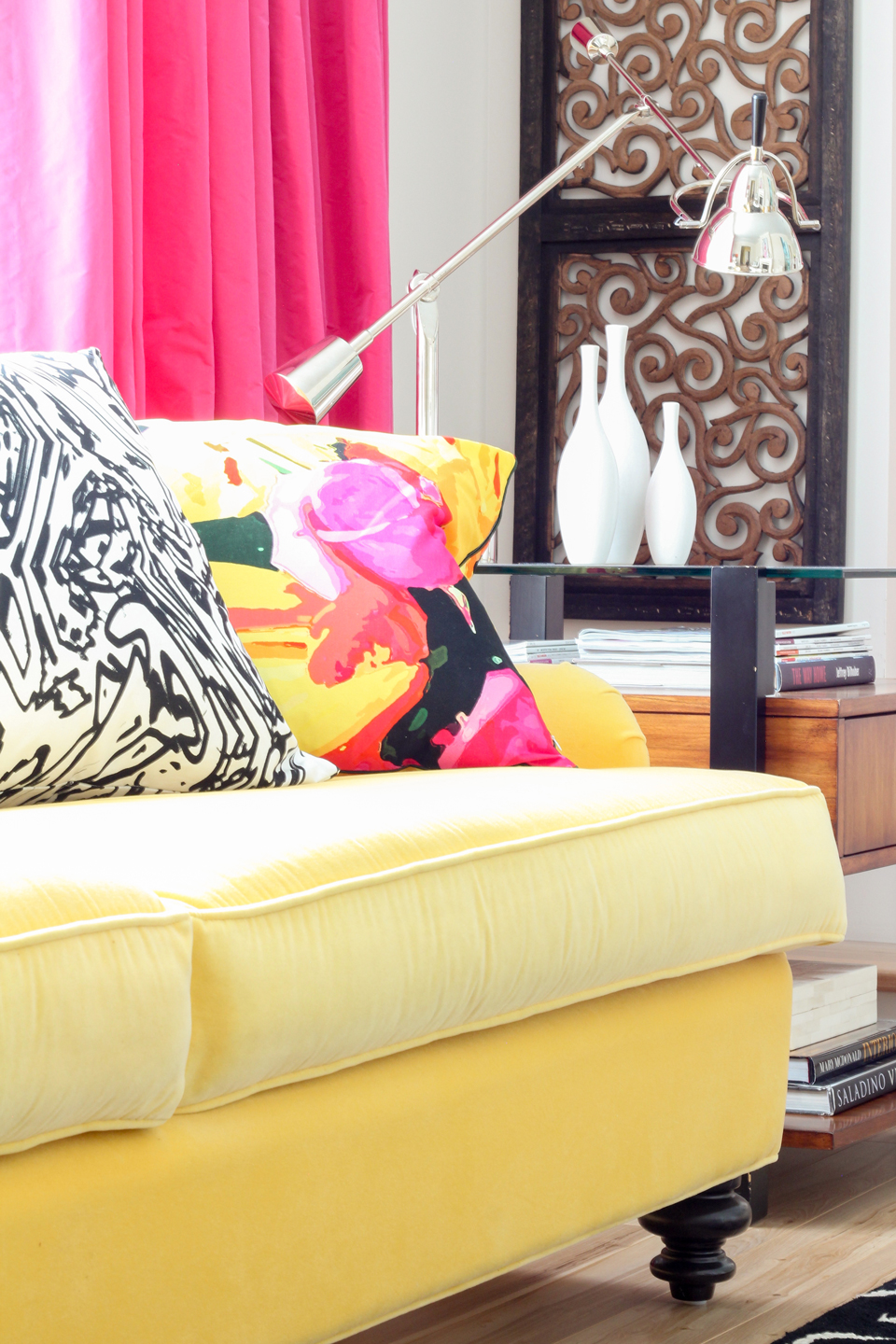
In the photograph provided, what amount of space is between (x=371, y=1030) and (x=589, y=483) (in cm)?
132

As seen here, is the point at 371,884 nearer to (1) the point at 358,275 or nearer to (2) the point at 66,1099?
(2) the point at 66,1099

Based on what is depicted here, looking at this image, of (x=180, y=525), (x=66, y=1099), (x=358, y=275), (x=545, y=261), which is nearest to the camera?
(x=66, y=1099)

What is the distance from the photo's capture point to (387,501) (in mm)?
1728

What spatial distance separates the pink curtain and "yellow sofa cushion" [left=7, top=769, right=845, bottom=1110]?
97 centimetres

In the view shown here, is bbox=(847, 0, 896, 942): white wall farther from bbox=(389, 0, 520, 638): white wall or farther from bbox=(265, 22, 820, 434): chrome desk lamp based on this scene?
bbox=(265, 22, 820, 434): chrome desk lamp

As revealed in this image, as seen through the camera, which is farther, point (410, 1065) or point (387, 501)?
point (387, 501)

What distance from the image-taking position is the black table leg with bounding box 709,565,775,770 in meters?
1.89

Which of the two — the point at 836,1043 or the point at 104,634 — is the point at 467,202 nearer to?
the point at 836,1043

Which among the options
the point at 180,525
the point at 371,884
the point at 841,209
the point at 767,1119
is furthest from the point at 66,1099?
the point at 841,209

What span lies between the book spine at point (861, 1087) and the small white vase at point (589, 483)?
31.1 inches

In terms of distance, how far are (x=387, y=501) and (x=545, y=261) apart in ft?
6.22

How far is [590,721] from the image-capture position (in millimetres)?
1811

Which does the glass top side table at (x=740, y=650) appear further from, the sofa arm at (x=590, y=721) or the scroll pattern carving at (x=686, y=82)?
the scroll pattern carving at (x=686, y=82)

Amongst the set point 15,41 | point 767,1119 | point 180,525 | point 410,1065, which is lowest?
point 767,1119
